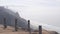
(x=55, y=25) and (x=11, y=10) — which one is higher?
(x=11, y=10)

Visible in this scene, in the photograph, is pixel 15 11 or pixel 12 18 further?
pixel 15 11

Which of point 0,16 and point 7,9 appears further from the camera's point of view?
point 7,9

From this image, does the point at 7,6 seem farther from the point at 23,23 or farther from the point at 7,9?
the point at 23,23

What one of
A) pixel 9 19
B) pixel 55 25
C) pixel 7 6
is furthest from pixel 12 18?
pixel 55 25

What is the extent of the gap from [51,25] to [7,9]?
4.88 m

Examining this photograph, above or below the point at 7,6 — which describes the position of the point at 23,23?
below

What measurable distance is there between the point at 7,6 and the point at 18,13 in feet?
6.40

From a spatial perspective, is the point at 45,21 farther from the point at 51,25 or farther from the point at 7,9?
the point at 7,9

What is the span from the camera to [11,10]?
1661 centimetres

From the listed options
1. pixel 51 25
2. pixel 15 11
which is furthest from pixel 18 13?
pixel 51 25

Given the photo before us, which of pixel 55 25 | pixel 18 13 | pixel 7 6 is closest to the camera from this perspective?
pixel 55 25

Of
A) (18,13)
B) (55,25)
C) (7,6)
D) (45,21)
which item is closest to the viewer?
(55,25)

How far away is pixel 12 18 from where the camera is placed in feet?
49.1

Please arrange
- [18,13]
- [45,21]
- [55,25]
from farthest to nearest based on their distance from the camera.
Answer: [18,13], [45,21], [55,25]
